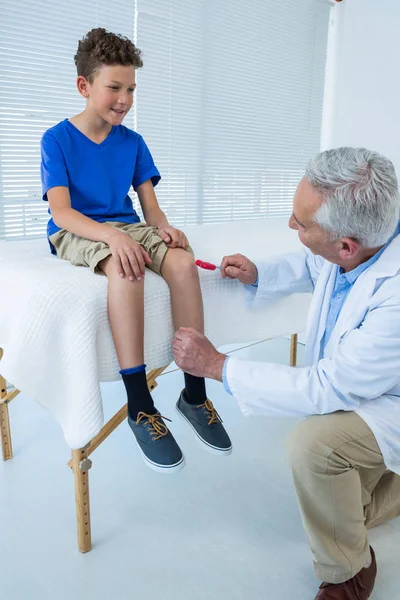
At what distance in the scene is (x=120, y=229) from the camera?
146 centimetres

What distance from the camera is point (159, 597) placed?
1.15 metres

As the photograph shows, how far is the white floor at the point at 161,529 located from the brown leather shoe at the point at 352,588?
1.6 inches

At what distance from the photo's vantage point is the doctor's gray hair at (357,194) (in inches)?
40.4

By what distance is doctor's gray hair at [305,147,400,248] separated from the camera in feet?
3.37

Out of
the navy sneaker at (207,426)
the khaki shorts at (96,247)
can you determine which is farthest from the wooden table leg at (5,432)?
the navy sneaker at (207,426)

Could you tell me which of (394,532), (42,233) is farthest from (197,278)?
(42,233)

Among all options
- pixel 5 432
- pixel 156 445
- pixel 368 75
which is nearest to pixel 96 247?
pixel 156 445

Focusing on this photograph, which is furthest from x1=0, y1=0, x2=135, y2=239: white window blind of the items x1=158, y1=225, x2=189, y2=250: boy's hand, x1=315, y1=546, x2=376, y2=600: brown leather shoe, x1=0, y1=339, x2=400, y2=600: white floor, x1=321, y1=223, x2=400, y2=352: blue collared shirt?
x1=315, y1=546, x2=376, y2=600: brown leather shoe

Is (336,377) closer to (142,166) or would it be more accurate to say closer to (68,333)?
(68,333)

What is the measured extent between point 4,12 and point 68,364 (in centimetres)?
165

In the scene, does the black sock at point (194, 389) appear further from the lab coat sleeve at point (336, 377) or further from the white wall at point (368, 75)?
the white wall at point (368, 75)

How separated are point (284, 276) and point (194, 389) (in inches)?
18.3

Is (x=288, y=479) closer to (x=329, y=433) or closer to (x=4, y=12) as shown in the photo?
(x=329, y=433)

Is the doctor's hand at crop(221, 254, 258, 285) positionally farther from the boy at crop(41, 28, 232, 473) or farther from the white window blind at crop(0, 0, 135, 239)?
the white window blind at crop(0, 0, 135, 239)
